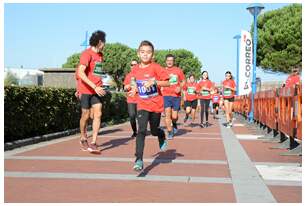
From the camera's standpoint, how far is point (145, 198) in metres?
4.58

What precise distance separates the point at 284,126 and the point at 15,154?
4777 millimetres

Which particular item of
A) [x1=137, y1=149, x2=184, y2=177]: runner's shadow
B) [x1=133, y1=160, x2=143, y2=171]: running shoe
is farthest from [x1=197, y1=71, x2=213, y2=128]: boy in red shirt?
[x1=133, y1=160, x2=143, y2=171]: running shoe

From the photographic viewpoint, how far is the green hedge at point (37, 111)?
8.52 meters

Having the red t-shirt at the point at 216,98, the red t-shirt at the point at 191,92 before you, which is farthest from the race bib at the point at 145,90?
the red t-shirt at the point at 216,98

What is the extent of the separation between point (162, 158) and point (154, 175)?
5.22 feet

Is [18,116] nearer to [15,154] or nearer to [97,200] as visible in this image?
[15,154]

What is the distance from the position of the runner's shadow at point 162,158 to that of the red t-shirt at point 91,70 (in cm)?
160

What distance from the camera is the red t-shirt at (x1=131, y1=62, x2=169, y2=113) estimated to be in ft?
20.1

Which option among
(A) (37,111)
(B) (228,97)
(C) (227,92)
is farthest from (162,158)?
(C) (227,92)

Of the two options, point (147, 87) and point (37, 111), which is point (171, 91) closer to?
point (37, 111)

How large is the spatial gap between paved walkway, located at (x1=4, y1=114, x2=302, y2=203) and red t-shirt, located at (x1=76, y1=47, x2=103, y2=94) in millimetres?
1077

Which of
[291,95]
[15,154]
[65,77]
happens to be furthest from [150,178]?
[65,77]

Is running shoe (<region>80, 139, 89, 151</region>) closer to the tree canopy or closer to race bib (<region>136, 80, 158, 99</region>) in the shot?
race bib (<region>136, 80, 158, 99</region>)

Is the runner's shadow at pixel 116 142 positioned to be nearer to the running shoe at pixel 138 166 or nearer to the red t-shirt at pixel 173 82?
the red t-shirt at pixel 173 82
